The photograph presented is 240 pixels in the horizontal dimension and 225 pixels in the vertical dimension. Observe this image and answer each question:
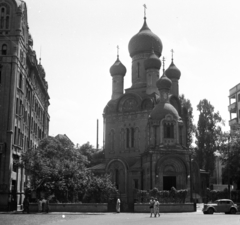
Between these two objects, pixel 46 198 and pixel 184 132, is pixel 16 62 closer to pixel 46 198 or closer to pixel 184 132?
pixel 46 198

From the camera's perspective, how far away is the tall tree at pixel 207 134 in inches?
2699

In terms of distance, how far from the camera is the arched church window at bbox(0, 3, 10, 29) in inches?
1861

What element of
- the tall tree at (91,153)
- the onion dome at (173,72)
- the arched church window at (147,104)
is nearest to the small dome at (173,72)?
the onion dome at (173,72)

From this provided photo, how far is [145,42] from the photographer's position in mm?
64812

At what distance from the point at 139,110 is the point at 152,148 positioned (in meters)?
8.75

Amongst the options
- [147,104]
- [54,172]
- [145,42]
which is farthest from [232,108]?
[54,172]

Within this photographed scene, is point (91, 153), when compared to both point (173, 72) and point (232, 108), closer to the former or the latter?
point (173, 72)

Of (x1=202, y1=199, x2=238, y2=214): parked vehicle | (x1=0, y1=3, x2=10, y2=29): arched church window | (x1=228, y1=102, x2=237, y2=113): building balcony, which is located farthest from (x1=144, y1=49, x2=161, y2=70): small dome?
(x1=228, y1=102, x2=237, y2=113): building balcony

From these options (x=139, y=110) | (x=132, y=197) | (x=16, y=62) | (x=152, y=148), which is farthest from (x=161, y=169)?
(x=16, y=62)

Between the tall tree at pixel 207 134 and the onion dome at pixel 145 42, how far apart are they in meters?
13.0

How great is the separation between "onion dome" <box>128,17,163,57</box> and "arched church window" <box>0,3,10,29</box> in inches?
901

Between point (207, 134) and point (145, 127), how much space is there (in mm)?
13810

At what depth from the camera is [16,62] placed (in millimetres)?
45812

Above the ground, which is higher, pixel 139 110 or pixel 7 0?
pixel 7 0
